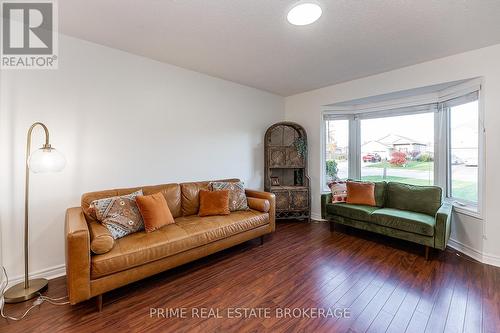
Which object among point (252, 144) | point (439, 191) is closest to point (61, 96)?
point (252, 144)

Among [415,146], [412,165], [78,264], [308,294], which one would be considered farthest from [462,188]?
[78,264]

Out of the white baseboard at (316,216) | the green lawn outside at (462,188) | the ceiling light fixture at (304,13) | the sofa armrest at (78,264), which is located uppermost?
the ceiling light fixture at (304,13)

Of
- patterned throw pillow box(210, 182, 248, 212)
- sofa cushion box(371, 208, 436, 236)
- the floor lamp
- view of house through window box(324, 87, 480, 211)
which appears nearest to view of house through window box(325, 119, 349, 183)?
view of house through window box(324, 87, 480, 211)

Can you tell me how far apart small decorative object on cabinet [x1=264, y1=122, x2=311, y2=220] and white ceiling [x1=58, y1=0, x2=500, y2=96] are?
1361 mm

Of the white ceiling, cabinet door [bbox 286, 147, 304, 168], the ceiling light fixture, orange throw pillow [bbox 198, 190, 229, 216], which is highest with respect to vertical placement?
the white ceiling

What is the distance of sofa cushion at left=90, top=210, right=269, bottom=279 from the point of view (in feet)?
5.86

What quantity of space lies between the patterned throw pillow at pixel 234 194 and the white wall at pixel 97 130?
0.41m

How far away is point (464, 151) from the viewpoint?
2953mm

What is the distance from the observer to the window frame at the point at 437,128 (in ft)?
8.68

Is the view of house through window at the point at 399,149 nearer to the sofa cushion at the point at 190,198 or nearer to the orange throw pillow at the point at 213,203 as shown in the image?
the orange throw pillow at the point at 213,203

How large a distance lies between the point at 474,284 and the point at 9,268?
441cm

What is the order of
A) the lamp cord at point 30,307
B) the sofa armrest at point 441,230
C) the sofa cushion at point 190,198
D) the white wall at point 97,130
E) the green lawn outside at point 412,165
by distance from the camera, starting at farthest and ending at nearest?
the green lawn outside at point 412,165
the sofa cushion at point 190,198
the sofa armrest at point 441,230
the white wall at point 97,130
the lamp cord at point 30,307

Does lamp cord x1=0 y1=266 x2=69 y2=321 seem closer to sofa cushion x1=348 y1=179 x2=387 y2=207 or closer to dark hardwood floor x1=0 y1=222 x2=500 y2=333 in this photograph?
dark hardwood floor x1=0 y1=222 x2=500 y2=333

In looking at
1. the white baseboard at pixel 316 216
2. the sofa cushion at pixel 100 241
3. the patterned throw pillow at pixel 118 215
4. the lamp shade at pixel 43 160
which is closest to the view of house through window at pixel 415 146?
the white baseboard at pixel 316 216
